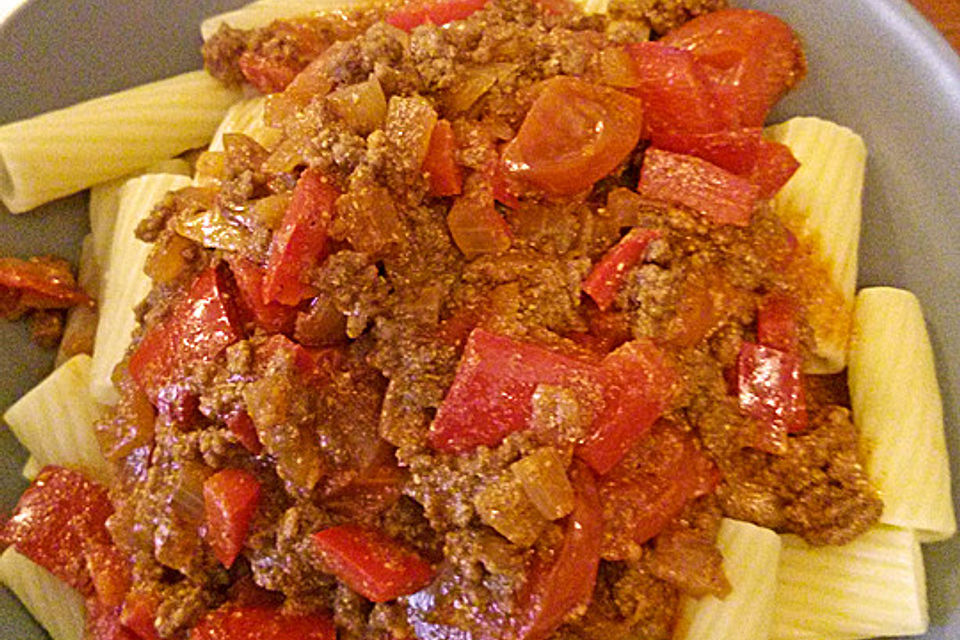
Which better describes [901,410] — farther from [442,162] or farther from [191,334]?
[191,334]

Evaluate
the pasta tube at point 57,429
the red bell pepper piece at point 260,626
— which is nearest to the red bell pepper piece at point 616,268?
the red bell pepper piece at point 260,626

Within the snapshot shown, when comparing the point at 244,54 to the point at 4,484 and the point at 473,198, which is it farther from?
the point at 4,484

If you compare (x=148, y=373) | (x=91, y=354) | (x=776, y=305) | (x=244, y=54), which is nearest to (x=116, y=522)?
(x=148, y=373)

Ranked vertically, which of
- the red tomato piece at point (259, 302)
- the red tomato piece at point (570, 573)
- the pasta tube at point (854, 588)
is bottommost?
the pasta tube at point (854, 588)

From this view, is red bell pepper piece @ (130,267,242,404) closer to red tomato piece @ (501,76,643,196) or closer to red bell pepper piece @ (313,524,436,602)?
red bell pepper piece @ (313,524,436,602)

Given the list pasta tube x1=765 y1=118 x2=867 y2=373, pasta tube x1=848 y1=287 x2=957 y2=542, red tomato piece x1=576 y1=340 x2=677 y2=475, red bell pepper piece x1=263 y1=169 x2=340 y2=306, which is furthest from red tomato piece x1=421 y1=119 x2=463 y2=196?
pasta tube x1=848 y1=287 x2=957 y2=542

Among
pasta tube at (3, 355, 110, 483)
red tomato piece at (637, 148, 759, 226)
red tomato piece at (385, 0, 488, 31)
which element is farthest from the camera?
red tomato piece at (385, 0, 488, 31)

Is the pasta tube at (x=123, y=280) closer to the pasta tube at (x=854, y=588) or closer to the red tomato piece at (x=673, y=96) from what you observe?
the red tomato piece at (x=673, y=96)

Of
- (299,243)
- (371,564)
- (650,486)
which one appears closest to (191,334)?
(299,243)
